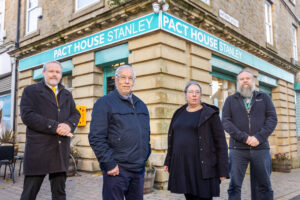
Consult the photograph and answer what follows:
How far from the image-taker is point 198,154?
313 cm

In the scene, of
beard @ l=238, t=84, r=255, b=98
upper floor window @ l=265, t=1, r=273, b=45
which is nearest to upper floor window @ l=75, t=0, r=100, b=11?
beard @ l=238, t=84, r=255, b=98

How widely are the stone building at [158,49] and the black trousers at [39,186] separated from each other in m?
3.36

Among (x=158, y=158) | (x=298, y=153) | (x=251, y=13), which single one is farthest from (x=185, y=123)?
(x=298, y=153)

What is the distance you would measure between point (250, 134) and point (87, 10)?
278 inches

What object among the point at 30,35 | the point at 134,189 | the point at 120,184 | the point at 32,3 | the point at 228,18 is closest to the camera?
the point at 120,184

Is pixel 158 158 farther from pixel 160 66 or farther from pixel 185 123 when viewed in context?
pixel 185 123

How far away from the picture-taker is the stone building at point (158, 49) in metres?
6.70

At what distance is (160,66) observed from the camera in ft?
21.5

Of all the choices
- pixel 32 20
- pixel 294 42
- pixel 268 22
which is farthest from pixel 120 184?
pixel 294 42

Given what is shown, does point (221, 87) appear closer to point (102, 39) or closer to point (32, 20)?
point (102, 39)

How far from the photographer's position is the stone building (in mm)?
6697

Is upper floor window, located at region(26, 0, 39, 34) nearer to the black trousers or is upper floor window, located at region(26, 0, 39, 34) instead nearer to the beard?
the black trousers

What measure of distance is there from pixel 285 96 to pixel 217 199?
10218 mm

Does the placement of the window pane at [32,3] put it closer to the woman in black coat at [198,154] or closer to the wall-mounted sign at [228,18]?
the wall-mounted sign at [228,18]
